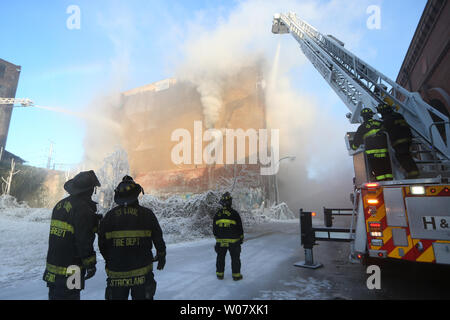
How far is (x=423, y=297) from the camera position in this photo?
10.6ft

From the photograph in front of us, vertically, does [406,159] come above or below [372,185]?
above

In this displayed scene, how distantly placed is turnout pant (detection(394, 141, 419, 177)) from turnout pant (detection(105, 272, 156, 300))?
383 centimetres

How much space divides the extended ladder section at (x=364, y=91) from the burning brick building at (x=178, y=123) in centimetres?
1437

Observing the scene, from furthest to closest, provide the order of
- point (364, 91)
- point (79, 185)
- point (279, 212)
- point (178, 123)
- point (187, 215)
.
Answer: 1. point (178, 123)
2. point (279, 212)
3. point (187, 215)
4. point (364, 91)
5. point (79, 185)

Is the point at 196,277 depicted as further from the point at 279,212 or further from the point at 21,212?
the point at 279,212

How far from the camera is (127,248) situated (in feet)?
6.81

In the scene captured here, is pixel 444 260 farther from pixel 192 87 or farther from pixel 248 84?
pixel 192 87

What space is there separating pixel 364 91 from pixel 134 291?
7.12 metres

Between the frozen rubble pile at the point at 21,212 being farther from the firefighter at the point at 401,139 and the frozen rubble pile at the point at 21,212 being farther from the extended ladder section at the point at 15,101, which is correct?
the extended ladder section at the point at 15,101

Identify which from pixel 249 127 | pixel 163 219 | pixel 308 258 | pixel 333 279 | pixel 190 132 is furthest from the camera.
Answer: pixel 190 132

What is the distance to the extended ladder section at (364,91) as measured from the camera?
17.3 ft

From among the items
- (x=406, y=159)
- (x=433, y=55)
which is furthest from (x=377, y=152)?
(x=433, y=55)

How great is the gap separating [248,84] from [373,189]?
28463 millimetres
